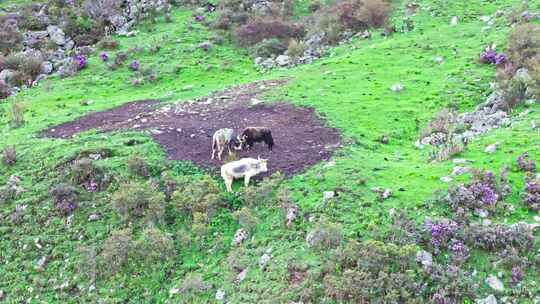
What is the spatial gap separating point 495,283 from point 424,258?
5.58ft

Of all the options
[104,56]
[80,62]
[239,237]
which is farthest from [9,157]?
[104,56]

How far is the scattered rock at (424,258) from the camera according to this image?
13.3m

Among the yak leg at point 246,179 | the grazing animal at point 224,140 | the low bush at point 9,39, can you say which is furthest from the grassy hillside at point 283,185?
the low bush at point 9,39

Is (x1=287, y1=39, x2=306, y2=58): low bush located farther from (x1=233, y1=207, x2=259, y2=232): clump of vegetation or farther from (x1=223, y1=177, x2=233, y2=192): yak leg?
(x1=233, y1=207, x2=259, y2=232): clump of vegetation

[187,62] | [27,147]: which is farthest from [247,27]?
[27,147]

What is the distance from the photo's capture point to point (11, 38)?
40656 millimetres

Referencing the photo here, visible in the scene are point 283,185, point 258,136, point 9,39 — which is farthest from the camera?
point 9,39

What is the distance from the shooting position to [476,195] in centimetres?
1525

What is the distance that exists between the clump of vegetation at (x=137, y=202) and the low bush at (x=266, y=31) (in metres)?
23.6

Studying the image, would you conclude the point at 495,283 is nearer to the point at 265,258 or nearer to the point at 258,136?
the point at 265,258

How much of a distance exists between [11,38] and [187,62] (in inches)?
574

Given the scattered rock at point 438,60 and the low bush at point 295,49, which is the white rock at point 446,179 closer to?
the scattered rock at point 438,60

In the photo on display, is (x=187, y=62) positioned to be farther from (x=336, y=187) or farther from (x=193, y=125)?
(x=336, y=187)

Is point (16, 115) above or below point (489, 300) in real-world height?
below
